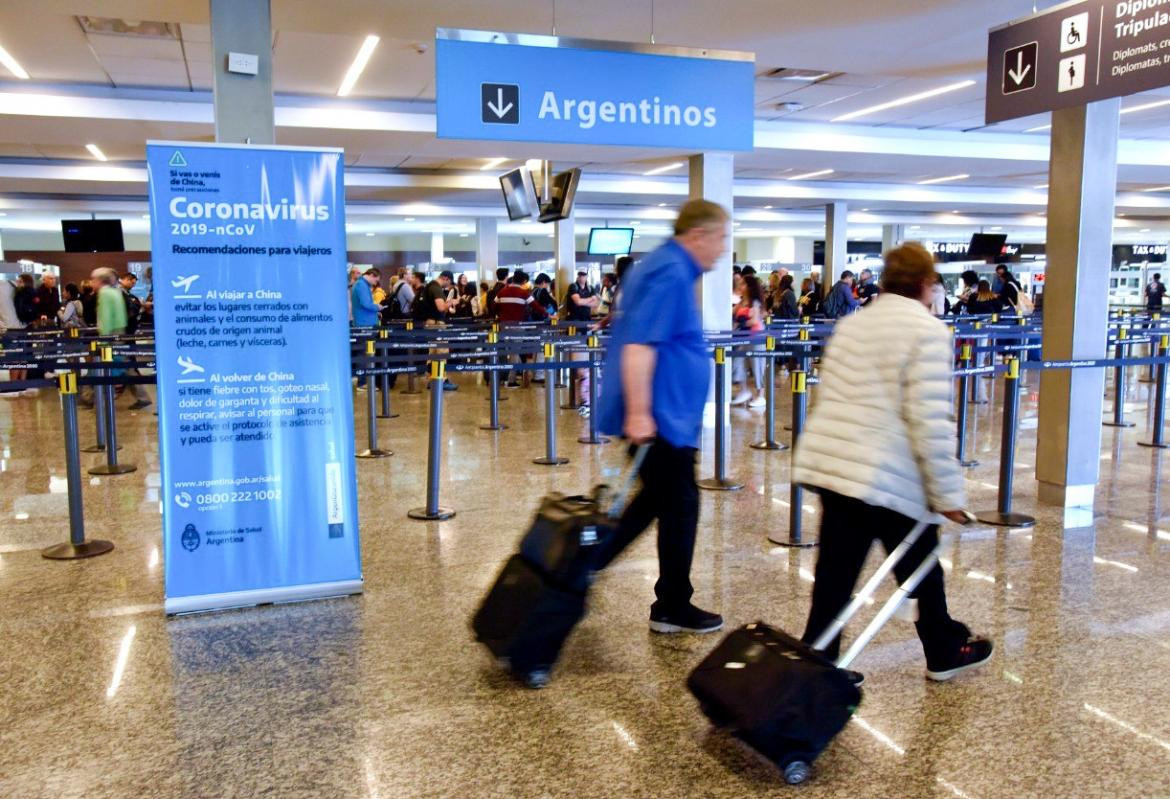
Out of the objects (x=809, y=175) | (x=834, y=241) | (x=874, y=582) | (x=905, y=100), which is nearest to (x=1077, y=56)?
(x=874, y=582)

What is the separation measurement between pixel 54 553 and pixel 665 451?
12.3 feet

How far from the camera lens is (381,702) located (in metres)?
3.34

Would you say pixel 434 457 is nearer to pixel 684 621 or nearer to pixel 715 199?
pixel 684 621

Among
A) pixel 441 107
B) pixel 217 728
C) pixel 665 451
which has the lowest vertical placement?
pixel 217 728

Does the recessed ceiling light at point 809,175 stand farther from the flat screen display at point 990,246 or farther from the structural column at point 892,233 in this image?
the structural column at point 892,233

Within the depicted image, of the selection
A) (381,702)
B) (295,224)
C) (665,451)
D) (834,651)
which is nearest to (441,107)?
(295,224)

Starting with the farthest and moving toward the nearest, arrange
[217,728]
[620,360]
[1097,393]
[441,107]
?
[1097,393], [441,107], [620,360], [217,728]

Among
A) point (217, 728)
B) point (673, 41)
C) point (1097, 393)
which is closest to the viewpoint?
point (217, 728)

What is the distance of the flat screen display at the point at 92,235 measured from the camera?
62.1ft

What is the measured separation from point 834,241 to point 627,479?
733 inches

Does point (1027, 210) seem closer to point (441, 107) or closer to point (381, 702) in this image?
point (441, 107)

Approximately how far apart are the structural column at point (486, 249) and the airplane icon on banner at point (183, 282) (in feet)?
59.7

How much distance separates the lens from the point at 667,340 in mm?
3512

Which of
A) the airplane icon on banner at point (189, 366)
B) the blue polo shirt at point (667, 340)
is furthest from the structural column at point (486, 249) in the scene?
the blue polo shirt at point (667, 340)
